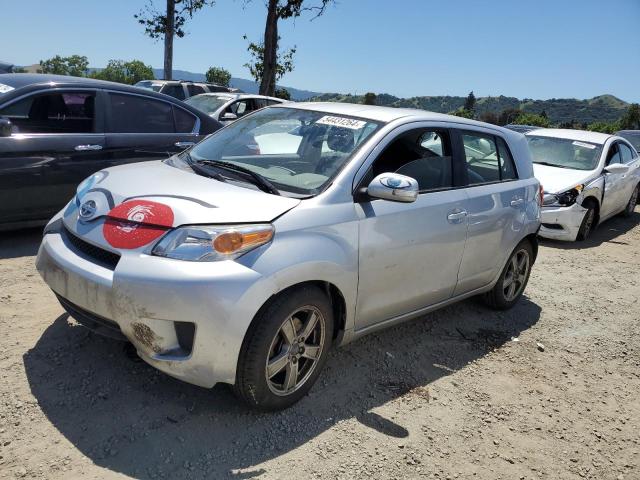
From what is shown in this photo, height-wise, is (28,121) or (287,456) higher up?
(28,121)

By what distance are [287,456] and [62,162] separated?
3816 mm

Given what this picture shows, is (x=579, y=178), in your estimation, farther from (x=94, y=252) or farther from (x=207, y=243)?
(x=94, y=252)

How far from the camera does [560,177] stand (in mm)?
8219

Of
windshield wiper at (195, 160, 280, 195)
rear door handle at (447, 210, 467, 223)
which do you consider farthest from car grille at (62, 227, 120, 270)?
rear door handle at (447, 210, 467, 223)

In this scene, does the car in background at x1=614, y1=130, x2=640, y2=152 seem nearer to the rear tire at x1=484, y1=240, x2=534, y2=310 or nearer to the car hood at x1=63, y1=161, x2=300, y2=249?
the rear tire at x1=484, y1=240, x2=534, y2=310

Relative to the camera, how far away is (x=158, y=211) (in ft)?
9.18

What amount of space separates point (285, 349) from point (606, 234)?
7.97 meters

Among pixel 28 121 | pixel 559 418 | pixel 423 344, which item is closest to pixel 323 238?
pixel 423 344

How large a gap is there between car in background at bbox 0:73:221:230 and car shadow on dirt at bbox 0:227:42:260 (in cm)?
22

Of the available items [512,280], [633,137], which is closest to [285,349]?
[512,280]

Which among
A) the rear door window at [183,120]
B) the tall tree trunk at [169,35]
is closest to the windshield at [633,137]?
the rear door window at [183,120]

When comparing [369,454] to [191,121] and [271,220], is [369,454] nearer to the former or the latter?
[271,220]

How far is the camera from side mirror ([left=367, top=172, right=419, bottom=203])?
309cm

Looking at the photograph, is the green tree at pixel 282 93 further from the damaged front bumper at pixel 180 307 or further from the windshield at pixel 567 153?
the damaged front bumper at pixel 180 307
